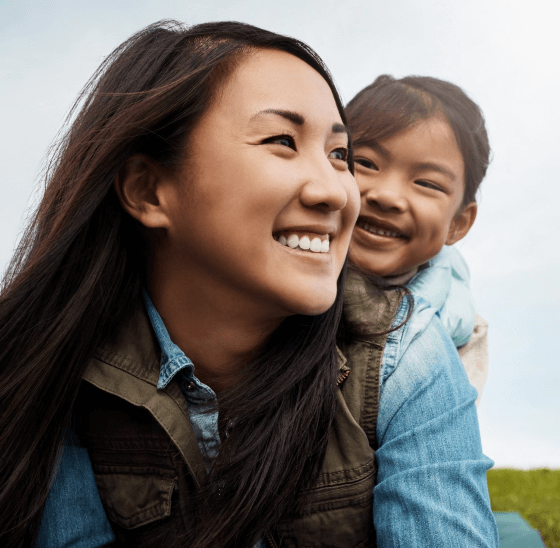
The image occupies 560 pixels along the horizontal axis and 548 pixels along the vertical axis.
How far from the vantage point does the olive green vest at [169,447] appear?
1992mm

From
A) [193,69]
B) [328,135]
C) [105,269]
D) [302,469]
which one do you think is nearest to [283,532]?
[302,469]

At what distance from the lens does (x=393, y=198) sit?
111 inches

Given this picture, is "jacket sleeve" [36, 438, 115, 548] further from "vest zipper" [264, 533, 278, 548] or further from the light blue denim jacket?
the light blue denim jacket

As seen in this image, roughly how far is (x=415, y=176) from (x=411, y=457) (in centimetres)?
144

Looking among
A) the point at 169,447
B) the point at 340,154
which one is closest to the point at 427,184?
the point at 340,154

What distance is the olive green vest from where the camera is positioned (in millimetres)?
1992

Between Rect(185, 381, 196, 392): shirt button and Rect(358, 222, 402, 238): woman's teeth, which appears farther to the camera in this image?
Rect(358, 222, 402, 238): woman's teeth

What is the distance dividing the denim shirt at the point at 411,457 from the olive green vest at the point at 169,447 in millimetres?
44

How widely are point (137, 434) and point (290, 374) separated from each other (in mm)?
568

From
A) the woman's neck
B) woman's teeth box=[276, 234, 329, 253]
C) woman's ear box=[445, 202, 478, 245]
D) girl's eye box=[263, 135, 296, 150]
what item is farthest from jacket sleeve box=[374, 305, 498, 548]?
woman's ear box=[445, 202, 478, 245]

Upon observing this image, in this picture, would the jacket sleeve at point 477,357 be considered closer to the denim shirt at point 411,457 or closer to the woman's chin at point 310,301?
the denim shirt at point 411,457

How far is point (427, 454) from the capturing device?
1898mm

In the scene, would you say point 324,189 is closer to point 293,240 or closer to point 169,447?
point 293,240

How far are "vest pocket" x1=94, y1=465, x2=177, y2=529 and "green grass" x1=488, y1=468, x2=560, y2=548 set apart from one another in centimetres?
318
